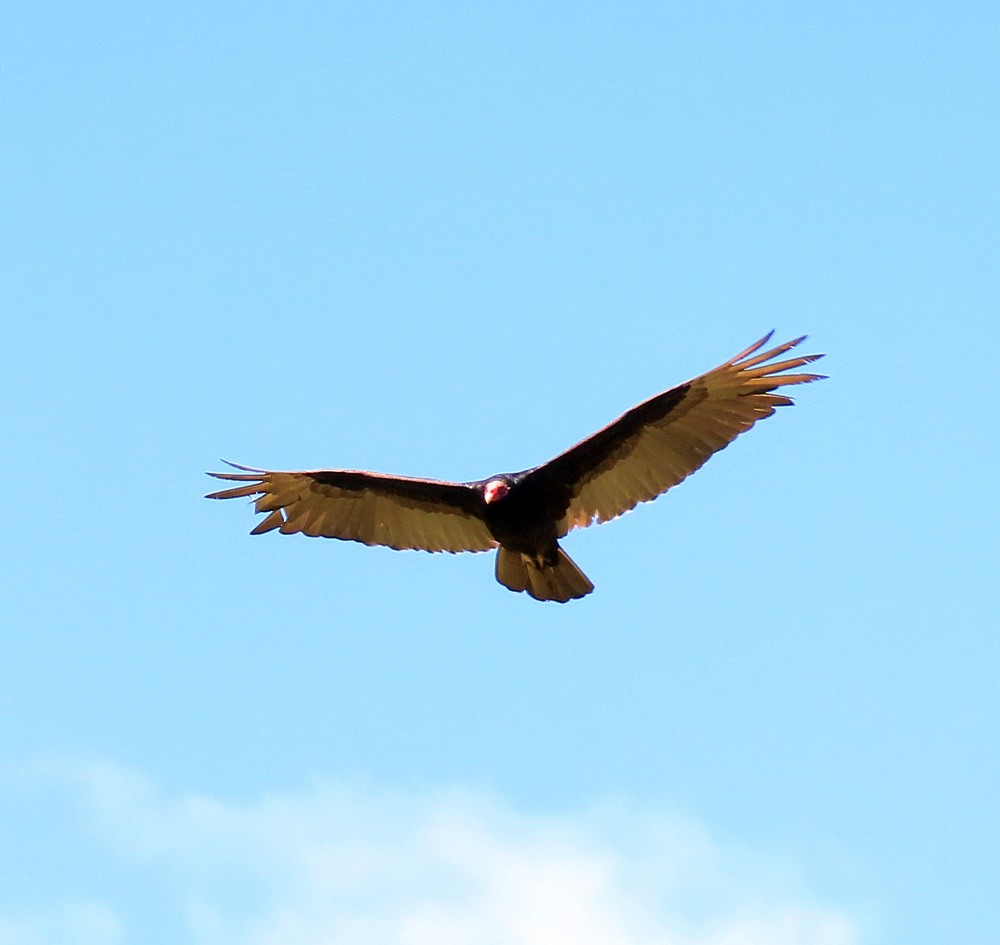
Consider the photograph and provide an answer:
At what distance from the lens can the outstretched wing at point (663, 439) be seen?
1207cm

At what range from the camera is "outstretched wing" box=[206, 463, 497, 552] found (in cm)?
1283

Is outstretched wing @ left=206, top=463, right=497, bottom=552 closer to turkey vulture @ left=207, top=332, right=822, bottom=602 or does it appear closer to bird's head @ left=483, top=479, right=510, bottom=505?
Answer: turkey vulture @ left=207, top=332, right=822, bottom=602

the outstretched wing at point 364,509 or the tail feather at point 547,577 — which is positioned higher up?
the outstretched wing at point 364,509

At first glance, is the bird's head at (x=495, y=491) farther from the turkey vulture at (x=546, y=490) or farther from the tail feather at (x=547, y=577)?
the tail feather at (x=547, y=577)

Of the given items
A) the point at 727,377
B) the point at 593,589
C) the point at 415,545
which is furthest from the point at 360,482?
the point at 727,377

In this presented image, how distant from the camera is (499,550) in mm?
12648

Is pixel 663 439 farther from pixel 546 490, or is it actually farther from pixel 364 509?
pixel 364 509

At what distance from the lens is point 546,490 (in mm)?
12430

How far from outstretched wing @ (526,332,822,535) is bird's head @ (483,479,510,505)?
235 millimetres

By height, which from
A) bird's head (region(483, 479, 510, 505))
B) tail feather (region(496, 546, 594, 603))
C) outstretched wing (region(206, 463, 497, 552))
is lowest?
tail feather (region(496, 546, 594, 603))

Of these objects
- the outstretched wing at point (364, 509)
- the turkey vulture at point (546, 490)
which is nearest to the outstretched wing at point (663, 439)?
the turkey vulture at point (546, 490)

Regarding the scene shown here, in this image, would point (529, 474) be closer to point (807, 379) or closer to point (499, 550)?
point (499, 550)

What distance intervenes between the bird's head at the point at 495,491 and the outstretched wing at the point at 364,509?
57 centimetres

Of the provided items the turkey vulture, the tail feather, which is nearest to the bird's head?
the turkey vulture
